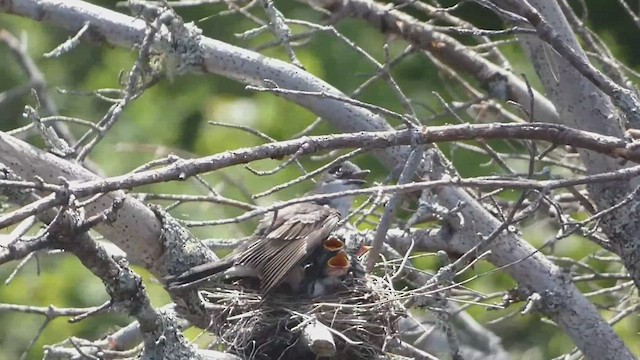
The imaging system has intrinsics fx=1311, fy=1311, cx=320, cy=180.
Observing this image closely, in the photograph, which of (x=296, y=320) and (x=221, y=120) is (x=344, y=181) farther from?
(x=221, y=120)

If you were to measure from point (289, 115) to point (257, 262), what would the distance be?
8.87ft

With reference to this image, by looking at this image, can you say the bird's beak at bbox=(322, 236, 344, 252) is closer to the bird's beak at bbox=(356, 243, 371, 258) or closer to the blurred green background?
the bird's beak at bbox=(356, 243, 371, 258)

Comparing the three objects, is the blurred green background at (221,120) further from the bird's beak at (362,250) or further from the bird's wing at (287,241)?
the bird's beak at (362,250)

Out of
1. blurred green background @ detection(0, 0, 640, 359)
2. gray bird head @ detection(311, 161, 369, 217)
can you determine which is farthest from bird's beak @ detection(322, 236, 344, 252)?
blurred green background @ detection(0, 0, 640, 359)

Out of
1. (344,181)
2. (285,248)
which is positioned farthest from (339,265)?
(344,181)

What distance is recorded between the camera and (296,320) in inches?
160

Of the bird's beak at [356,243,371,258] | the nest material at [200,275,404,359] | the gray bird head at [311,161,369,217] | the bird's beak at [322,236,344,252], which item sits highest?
the gray bird head at [311,161,369,217]

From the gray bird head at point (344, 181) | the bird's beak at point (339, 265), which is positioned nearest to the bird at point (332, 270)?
the bird's beak at point (339, 265)

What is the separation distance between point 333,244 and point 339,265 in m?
0.10

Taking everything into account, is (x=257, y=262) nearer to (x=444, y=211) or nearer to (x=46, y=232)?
(x=444, y=211)

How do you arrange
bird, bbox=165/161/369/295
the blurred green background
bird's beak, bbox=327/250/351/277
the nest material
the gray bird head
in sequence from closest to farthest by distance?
the nest material, bird, bbox=165/161/369/295, bird's beak, bbox=327/250/351/277, the gray bird head, the blurred green background

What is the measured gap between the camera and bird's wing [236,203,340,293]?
4.30 metres

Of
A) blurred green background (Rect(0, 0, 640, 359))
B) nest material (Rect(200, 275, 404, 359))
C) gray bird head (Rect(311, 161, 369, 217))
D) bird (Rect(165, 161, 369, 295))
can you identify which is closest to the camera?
nest material (Rect(200, 275, 404, 359))

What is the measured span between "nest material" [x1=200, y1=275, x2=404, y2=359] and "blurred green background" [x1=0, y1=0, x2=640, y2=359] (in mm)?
1617
